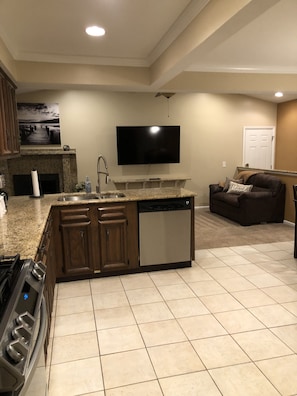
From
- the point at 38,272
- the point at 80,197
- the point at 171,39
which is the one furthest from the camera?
the point at 80,197

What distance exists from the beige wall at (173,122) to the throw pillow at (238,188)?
2.81 ft

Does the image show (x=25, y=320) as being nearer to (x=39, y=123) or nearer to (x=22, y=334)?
(x=22, y=334)

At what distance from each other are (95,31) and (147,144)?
3.75 metres

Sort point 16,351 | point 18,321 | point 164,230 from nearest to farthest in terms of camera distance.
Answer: point 16,351
point 18,321
point 164,230

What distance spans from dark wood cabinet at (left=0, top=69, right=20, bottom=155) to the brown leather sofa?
4029 mm

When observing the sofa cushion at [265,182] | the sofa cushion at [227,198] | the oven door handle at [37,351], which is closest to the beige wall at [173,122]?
the sofa cushion at [227,198]

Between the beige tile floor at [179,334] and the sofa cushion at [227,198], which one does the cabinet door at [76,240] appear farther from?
the sofa cushion at [227,198]

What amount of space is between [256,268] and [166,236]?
1.17 meters

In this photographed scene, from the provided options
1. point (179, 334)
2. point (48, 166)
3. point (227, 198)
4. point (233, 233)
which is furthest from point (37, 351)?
point (48, 166)

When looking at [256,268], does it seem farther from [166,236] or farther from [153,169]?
[153,169]

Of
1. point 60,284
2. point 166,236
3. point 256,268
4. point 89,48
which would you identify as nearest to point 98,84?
point 89,48

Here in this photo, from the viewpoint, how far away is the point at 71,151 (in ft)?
20.7

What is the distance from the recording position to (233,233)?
5266 millimetres

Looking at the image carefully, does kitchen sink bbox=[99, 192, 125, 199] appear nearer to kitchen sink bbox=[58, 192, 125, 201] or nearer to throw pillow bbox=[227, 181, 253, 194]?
kitchen sink bbox=[58, 192, 125, 201]
